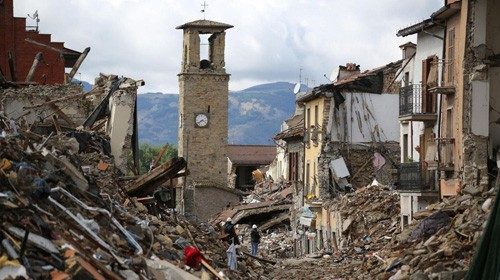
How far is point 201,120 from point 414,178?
48.2 meters

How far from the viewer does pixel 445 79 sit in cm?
4141

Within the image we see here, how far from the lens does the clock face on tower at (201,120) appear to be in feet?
Answer: 300

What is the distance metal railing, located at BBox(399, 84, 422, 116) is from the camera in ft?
147

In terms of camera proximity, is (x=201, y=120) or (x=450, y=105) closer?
(x=450, y=105)

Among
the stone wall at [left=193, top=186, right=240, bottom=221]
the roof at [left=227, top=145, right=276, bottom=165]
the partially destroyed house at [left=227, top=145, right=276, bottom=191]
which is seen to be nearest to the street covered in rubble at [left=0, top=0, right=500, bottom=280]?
the stone wall at [left=193, top=186, right=240, bottom=221]

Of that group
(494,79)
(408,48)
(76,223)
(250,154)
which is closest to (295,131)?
(408,48)

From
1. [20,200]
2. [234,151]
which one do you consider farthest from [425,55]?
[234,151]

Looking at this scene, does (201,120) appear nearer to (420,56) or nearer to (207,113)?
(207,113)

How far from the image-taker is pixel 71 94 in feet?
140

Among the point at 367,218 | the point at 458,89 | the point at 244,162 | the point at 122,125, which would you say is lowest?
the point at 367,218

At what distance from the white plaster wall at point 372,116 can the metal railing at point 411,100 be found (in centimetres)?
1430

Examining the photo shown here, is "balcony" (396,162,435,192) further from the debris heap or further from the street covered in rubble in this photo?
the debris heap

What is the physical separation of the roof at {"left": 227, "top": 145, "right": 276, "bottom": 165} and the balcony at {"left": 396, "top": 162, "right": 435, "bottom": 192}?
63282 millimetres

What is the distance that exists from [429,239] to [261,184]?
49162mm
